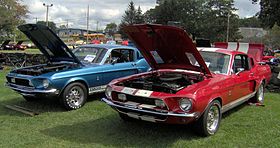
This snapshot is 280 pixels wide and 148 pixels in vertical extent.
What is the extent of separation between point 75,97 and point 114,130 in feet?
6.83

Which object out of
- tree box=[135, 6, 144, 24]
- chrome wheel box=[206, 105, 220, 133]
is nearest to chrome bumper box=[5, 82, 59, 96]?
chrome wheel box=[206, 105, 220, 133]

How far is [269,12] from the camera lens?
21062 millimetres

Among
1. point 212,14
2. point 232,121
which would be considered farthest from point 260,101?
point 212,14

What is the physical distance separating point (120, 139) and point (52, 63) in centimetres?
405

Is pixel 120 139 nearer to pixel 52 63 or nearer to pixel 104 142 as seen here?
pixel 104 142

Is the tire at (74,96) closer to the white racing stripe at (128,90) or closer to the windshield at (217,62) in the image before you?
the white racing stripe at (128,90)

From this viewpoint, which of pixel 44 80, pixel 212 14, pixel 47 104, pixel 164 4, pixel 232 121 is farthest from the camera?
pixel 164 4

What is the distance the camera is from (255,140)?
5.70 meters

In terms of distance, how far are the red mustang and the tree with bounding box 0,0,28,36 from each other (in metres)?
55.8

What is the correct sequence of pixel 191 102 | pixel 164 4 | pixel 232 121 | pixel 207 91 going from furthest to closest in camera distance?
pixel 164 4
pixel 232 121
pixel 207 91
pixel 191 102

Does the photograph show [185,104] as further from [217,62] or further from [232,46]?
[232,46]

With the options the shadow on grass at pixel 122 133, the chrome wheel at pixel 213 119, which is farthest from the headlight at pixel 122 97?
the chrome wheel at pixel 213 119

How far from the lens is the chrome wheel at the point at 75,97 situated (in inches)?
306

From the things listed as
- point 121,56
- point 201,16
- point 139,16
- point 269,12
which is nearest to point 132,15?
point 139,16
